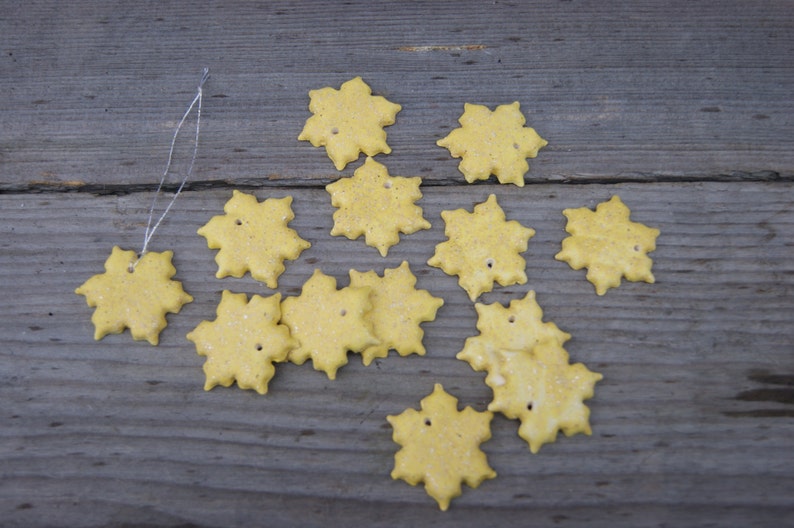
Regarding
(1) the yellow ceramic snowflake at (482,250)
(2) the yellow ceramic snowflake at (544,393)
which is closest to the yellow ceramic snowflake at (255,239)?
(1) the yellow ceramic snowflake at (482,250)

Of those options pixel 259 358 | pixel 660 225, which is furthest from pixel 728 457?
pixel 259 358

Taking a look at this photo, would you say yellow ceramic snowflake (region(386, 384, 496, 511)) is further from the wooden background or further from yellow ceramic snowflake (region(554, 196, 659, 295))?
yellow ceramic snowflake (region(554, 196, 659, 295))

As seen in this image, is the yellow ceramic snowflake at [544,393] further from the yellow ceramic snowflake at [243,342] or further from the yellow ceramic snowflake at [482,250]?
the yellow ceramic snowflake at [243,342]

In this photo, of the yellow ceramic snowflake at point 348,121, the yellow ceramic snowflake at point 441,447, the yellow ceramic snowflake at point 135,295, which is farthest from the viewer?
the yellow ceramic snowflake at point 348,121

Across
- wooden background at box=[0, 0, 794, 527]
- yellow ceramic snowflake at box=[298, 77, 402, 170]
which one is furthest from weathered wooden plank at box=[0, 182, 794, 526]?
yellow ceramic snowflake at box=[298, 77, 402, 170]

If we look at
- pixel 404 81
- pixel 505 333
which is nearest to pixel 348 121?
pixel 404 81

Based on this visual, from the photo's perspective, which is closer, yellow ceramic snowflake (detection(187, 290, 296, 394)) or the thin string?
yellow ceramic snowflake (detection(187, 290, 296, 394))

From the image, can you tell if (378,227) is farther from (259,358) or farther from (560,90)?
(560,90)
